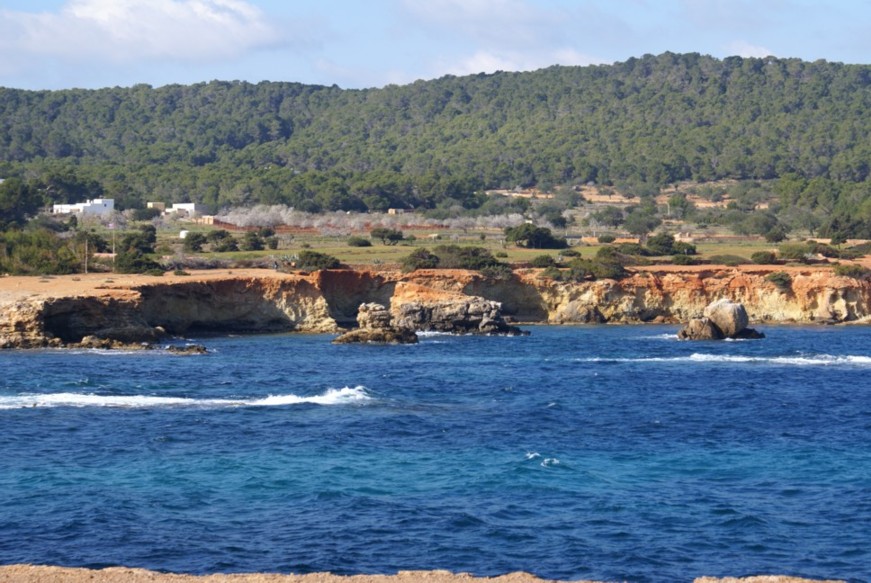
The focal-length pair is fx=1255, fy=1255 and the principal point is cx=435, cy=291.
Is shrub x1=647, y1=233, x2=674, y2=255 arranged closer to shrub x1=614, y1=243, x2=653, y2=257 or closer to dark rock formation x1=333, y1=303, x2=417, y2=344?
shrub x1=614, y1=243, x2=653, y2=257

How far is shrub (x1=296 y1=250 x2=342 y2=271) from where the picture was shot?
73500 mm

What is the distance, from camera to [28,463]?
30328 mm

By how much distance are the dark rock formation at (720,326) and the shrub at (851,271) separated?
42.6 ft

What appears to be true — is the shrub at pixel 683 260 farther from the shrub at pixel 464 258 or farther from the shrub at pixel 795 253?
the shrub at pixel 464 258

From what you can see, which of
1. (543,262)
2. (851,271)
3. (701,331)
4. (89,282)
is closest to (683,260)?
(543,262)

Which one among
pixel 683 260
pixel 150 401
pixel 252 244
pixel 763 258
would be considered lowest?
pixel 150 401

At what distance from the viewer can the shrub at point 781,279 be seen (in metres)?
75.9

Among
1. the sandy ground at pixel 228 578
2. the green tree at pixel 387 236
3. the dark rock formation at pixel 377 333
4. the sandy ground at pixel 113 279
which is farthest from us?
the green tree at pixel 387 236

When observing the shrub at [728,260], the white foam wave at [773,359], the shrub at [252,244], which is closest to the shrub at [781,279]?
the shrub at [728,260]

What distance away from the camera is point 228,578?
20.2 metres

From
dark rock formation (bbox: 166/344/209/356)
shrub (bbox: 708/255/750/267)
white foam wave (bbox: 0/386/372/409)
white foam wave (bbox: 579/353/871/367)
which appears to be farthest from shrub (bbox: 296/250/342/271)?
white foam wave (bbox: 0/386/372/409)

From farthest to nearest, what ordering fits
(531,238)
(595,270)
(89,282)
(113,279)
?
(531,238) → (595,270) → (113,279) → (89,282)

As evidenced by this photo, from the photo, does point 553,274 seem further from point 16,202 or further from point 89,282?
point 16,202

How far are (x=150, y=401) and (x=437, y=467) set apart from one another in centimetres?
1333
